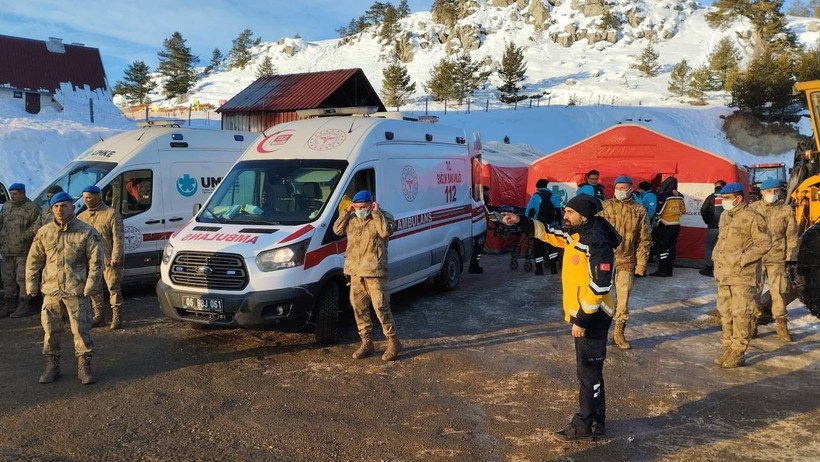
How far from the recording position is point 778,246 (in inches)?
283

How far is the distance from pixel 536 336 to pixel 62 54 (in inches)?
1777

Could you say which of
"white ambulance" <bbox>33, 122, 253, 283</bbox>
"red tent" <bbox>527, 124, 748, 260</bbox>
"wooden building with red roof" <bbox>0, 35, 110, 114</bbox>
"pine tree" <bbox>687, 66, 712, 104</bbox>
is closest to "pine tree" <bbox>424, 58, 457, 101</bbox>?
"pine tree" <bbox>687, 66, 712, 104</bbox>

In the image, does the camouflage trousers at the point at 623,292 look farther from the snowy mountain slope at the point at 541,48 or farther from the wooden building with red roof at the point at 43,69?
the snowy mountain slope at the point at 541,48

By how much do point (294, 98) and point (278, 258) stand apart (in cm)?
2010

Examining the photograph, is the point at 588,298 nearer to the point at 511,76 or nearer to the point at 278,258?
the point at 278,258

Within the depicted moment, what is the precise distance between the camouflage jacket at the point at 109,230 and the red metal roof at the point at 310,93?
17046mm

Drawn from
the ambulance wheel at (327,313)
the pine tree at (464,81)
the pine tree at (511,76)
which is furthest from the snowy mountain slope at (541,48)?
the ambulance wheel at (327,313)

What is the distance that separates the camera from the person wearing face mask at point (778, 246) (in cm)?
708

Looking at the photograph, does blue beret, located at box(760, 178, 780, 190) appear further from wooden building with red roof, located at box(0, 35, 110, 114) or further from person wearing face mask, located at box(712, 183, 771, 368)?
wooden building with red roof, located at box(0, 35, 110, 114)

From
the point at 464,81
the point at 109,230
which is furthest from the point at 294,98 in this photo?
the point at 464,81

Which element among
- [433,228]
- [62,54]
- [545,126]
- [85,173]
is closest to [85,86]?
[62,54]

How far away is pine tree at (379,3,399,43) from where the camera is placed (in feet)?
344

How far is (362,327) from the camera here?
6.30 meters

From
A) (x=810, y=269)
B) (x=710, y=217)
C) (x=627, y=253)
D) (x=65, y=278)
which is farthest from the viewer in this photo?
(x=710, y=217)
